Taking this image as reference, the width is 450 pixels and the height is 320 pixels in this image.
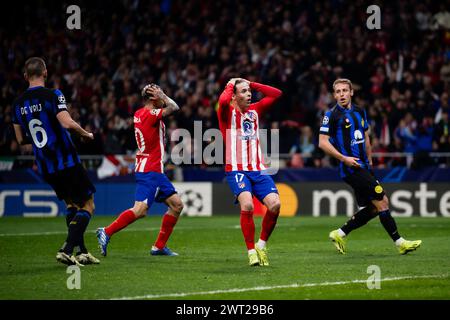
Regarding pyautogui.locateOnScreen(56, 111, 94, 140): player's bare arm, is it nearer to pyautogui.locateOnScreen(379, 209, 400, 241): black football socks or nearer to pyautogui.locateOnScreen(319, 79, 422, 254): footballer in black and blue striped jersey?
pyautogui.locateOnScreen(319, 79, 422, 254): footballer in black and blue striped jersey

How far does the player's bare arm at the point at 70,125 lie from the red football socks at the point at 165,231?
102 inches

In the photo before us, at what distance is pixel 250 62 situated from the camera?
81.7 feet

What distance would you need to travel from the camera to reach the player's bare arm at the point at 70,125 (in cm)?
982

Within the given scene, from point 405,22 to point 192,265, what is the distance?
1589cm

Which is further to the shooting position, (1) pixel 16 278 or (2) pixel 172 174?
(2) pixel 172 174

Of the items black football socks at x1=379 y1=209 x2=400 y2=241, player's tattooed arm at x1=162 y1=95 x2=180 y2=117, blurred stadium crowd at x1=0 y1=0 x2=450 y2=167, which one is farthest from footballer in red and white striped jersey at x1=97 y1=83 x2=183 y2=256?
blurred stadium crowd at x1=0 y1=0 x2=450 y2=167

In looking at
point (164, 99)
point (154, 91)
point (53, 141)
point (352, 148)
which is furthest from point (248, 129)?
point (53, 141)

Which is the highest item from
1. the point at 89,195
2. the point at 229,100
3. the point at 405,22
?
the point at 405,22

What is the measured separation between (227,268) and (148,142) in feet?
8.54

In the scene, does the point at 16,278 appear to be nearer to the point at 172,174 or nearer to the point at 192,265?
the point at 192,265

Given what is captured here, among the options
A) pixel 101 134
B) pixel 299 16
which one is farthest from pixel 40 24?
pixel 299 16

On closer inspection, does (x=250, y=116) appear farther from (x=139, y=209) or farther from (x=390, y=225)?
(x=390, y=225)

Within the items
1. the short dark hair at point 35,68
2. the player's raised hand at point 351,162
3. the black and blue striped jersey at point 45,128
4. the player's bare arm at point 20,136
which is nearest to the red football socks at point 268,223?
the player's raised hand at point 351,162

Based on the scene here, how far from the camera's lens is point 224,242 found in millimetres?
14102
